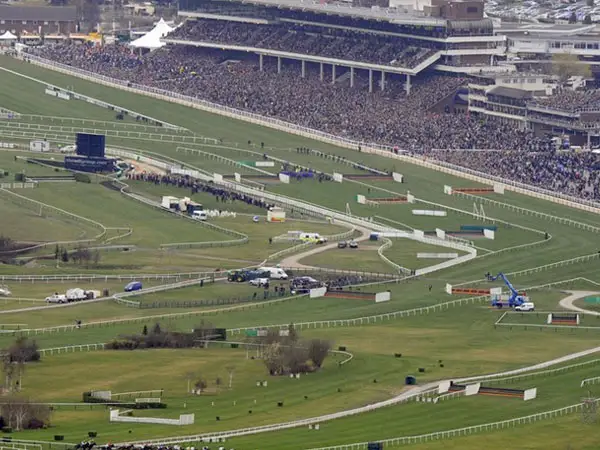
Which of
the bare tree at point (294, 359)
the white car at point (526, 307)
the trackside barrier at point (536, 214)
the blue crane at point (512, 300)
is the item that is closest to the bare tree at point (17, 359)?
the bare tree at point (294, 359)

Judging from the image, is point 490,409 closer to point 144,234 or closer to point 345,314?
point 345,314

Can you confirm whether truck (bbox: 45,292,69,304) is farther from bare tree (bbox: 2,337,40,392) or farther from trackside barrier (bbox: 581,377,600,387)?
trackside barrier (bbox: 581,377,600,387)

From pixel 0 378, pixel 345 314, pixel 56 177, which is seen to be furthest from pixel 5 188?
pixel 0 378

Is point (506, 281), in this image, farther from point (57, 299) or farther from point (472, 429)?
point (472, 429)

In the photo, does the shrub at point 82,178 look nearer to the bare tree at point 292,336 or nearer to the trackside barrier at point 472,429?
the bare tree at point 292,336

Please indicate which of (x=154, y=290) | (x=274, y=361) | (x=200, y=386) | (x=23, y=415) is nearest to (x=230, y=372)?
(x=274, y=361)
